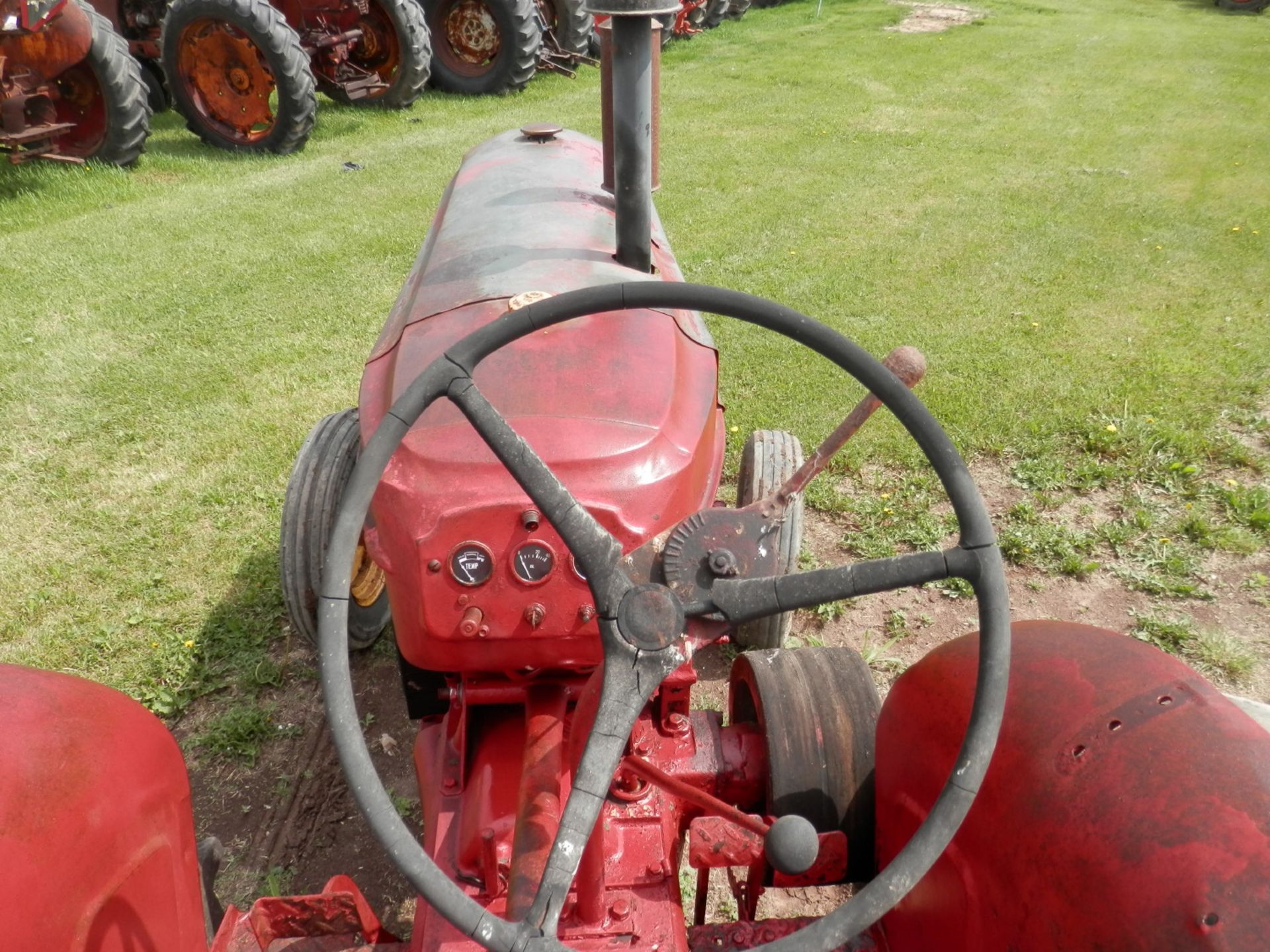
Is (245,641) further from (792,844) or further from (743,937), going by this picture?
(792,844)

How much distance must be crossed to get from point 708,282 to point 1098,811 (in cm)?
403

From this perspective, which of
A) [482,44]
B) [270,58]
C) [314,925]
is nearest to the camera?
[314,925]

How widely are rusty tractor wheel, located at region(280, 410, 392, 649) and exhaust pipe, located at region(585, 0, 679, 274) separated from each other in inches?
33.9

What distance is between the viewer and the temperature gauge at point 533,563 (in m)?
1.48

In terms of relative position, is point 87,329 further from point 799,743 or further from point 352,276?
point 799,743

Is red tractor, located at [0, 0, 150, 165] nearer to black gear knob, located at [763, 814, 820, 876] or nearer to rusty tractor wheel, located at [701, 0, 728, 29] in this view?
black gear knob, located at [763, 814, 820, 876]

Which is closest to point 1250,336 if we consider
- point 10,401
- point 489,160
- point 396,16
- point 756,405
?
point 756,405

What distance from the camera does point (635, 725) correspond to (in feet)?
4.94

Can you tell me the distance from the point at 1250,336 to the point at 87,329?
17.8 ft

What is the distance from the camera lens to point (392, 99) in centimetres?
786

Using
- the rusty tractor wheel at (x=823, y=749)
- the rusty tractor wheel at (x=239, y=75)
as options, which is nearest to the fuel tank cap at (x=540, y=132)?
the rusty tractor wheel at (x=823, y=749)

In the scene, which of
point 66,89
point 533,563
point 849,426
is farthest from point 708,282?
point 66,89

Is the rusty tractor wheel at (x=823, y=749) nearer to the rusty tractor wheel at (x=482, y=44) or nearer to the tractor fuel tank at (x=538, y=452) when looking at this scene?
the tractor fuel tank at (x=538, y=452)

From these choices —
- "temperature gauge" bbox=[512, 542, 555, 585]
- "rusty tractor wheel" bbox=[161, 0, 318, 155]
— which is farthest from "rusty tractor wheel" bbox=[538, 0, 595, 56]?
"temperature gauge" bbox=[512, 542, 555, 585]
